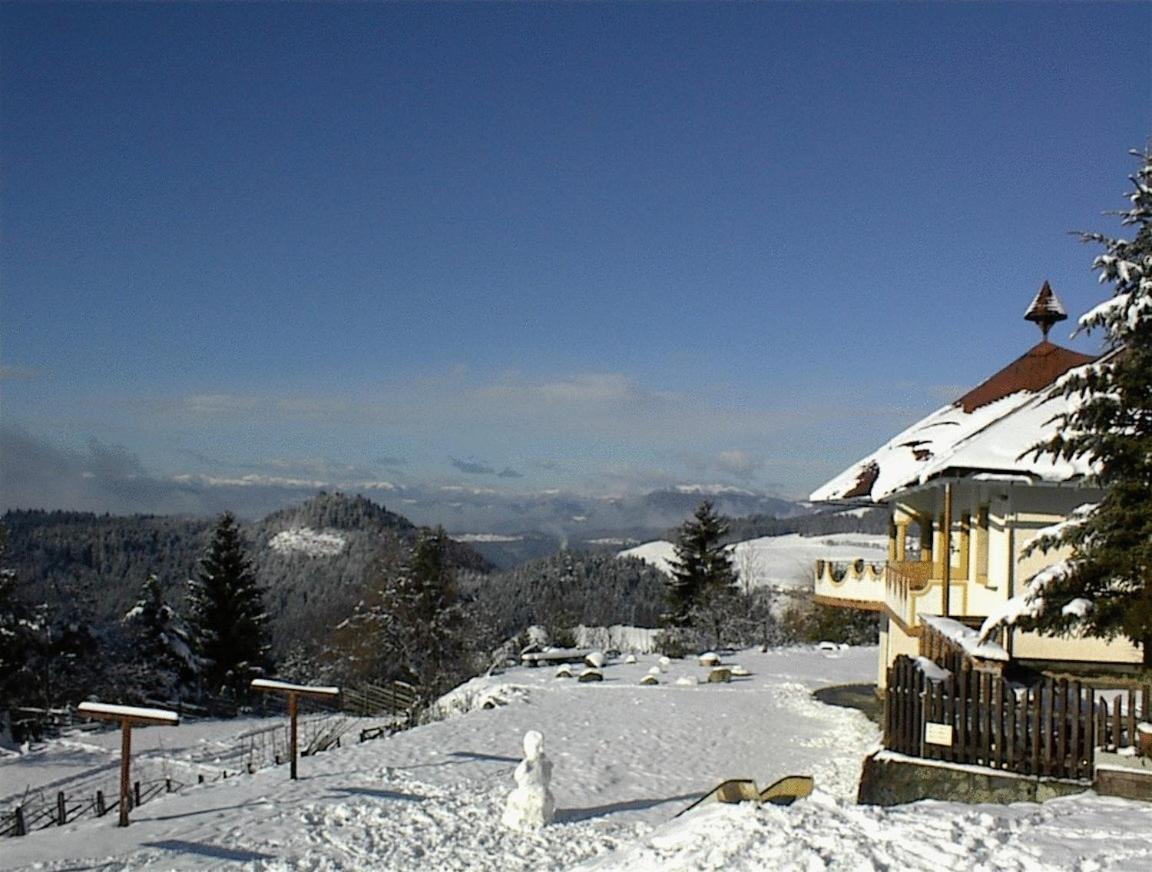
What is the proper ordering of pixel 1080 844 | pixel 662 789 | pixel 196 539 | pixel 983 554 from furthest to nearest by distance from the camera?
pixel 196 539
pixel 983 554
pixel 662 789
pixel 1080 844

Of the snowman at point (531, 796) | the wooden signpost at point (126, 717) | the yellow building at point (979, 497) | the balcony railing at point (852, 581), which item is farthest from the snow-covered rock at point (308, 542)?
the snowman at point (531, 796)

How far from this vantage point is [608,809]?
40.2 ft

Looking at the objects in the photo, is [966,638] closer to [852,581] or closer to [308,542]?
[852,581]

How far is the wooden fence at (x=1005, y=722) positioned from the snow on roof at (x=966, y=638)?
861 mm

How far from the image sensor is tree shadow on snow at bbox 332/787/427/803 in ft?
39.7

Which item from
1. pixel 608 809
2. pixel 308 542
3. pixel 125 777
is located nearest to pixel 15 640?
pixel 125 777

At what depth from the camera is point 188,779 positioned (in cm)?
2122

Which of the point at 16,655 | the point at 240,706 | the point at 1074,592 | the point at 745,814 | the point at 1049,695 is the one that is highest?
the point at 1074,592

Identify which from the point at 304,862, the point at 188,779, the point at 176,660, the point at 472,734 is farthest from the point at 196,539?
the point at 304,862

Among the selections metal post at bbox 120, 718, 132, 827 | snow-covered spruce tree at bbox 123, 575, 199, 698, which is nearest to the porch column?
metal post at bbox 120, 718, 132, 827

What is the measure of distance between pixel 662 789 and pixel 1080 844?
750cm

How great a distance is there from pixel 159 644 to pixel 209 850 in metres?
29.8

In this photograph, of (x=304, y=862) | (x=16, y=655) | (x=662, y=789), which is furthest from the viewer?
(x=16, y=655)

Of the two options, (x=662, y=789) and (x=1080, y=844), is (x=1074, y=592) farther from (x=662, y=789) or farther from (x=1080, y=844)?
(x=662, y=789)
